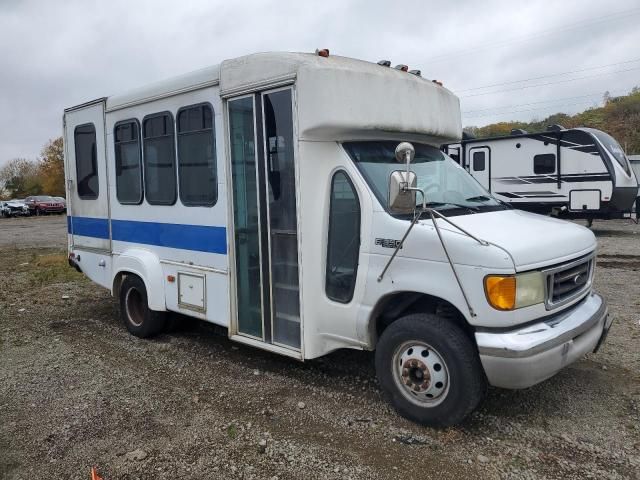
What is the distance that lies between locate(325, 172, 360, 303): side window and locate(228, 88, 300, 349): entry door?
1.09 feet

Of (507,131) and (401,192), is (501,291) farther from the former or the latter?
(507,131)

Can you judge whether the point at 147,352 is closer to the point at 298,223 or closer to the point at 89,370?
the point at 89,370

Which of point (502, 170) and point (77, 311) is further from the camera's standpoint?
point (502, 170)

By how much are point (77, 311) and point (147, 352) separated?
8.22 feet

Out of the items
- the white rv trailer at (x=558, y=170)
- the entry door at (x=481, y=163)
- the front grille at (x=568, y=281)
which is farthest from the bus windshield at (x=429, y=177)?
the entry door at (x=481, y=163)

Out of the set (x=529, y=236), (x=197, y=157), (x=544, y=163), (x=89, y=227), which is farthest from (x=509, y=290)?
(x=544, y=163)

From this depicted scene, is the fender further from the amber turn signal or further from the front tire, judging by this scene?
the amber turn signal

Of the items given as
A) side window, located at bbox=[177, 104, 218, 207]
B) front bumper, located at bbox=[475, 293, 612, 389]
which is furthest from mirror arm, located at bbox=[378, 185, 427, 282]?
side window, located at bbox=[177, 104, 218, 207]

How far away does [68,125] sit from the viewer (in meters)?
7.28

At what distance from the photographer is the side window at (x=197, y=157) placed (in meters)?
5.32

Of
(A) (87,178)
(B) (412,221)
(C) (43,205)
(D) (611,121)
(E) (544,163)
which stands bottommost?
(B) (412,221)

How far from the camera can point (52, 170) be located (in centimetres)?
5669

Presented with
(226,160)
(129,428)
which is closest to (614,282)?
(226,160)

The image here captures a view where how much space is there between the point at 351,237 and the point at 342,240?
0.32ft
